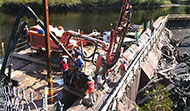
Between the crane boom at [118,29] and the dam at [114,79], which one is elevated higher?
the crane boom at [118,29]

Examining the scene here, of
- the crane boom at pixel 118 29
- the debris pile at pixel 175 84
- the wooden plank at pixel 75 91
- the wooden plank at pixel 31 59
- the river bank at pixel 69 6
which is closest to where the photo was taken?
the wooden plank at pixel 75 91

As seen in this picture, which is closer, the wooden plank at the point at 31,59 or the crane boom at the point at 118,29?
the crane boom at the point at 118,29

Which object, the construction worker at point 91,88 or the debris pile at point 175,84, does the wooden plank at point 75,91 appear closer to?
the construction worker at point 91,88

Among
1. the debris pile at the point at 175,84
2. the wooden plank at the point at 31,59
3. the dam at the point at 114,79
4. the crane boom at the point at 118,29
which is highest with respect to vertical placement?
the crane boom at the point at 118,29

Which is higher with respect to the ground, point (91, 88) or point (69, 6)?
point (69, 6)

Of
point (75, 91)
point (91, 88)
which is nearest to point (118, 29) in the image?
point (91, 88)

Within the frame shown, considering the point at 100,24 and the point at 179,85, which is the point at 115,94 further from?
the point at 100,24

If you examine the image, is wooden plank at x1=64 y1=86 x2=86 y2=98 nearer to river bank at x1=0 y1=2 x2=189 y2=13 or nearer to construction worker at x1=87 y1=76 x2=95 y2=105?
construction worker at x1=87 y1=76 x2=95 y2=105

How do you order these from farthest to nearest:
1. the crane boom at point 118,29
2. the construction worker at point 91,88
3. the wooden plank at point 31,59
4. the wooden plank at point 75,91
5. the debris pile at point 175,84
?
the debris pile at point 175,84 < the wooden plank at point 31,59 < the crane boom at point 118,29 < the wooden plank at point 75,91 < the construction worker at point 91,88

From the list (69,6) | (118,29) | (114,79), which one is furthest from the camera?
(69,6)

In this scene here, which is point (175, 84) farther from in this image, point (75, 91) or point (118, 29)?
point (75, 91)

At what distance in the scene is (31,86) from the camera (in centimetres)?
1008

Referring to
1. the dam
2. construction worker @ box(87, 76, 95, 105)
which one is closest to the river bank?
the dam

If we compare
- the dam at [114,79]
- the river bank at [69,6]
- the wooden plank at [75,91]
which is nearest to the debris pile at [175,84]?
the dam at [114,79]
